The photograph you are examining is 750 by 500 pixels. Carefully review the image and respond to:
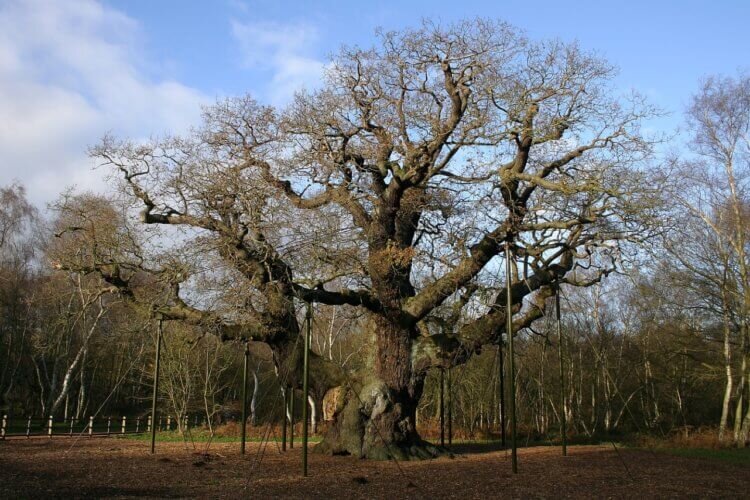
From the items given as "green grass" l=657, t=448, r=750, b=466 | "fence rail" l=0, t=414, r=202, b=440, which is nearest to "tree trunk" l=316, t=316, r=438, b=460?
"green grass" l=657, t=448, r=750, b=466

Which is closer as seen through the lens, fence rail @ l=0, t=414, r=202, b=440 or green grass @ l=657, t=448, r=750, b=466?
green grass @ l=657, t=448, r=750, b=466

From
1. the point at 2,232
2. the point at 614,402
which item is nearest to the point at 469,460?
the point at 614,402

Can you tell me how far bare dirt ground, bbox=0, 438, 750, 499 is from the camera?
9.09 meters

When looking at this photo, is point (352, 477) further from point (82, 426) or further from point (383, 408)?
point (82, 426)

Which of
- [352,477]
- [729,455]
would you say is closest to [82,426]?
[352,477]

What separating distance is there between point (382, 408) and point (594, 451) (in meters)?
6.68

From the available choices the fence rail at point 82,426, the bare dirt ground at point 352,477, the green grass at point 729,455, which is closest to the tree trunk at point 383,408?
the bare dirt ground at point 352,477

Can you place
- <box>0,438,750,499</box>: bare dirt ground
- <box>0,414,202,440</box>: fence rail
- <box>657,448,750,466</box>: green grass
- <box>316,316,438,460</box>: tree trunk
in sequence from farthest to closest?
1. <box>0,414,202,440</box>: fence rail
2. <box>657,448,750,466</box>: green grass
3. <box>316,316,438,460</box>: tree trunk
4. <box>0,438,750,499</box>: bare dirt ground

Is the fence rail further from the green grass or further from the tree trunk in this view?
the green grass

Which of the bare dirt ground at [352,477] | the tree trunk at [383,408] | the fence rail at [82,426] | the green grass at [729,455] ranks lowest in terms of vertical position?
the fence rail at [82,426]

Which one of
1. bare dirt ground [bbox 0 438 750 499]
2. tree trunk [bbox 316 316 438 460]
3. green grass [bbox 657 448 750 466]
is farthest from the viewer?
green grass [bbox 657 448 750 466]

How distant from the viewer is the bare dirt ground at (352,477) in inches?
358

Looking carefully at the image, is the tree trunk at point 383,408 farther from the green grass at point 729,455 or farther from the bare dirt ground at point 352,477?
the green grass at point 729,455

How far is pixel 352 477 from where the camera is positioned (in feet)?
35.2
